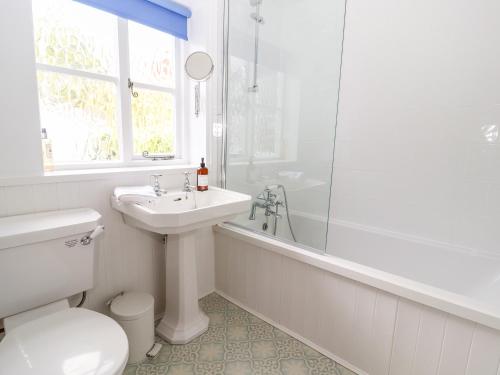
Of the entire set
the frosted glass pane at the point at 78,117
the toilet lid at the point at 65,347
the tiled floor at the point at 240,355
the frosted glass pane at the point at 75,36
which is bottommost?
the tiled floor at the point at 240,355

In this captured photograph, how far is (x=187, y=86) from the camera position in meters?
1.95

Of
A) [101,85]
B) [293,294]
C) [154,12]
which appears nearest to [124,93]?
[101,85]

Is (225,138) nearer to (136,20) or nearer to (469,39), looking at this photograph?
(136,20)

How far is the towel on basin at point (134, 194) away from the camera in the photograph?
1.29 m

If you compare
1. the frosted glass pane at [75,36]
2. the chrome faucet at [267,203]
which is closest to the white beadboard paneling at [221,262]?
the chrome faucet at [267,203]

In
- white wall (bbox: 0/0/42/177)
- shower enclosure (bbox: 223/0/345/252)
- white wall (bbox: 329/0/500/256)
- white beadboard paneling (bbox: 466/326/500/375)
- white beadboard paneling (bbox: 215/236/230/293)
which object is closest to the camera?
white beadboard paneling (bbox: 466/326/500/375)

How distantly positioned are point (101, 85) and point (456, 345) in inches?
84.6

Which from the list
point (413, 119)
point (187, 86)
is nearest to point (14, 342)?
point (187, 86)

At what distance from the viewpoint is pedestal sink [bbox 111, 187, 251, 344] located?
4.66 feet

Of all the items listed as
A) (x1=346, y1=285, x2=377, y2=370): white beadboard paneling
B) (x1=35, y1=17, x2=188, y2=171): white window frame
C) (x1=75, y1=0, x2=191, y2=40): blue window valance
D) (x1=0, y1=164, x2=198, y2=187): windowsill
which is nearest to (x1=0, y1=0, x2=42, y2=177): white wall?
(x1=0, y1=164, x2=198, y2=187): windowsill

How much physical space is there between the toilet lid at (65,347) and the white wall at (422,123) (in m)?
1.46

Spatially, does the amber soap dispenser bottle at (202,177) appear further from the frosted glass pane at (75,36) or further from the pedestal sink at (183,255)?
the frosted glass pane at (75,36)

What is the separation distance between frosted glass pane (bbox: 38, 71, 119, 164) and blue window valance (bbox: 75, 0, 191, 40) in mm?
390

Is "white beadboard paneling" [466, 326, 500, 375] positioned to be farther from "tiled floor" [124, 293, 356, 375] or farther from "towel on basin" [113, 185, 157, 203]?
"towel on basin" [113, 185, 157, 203]
